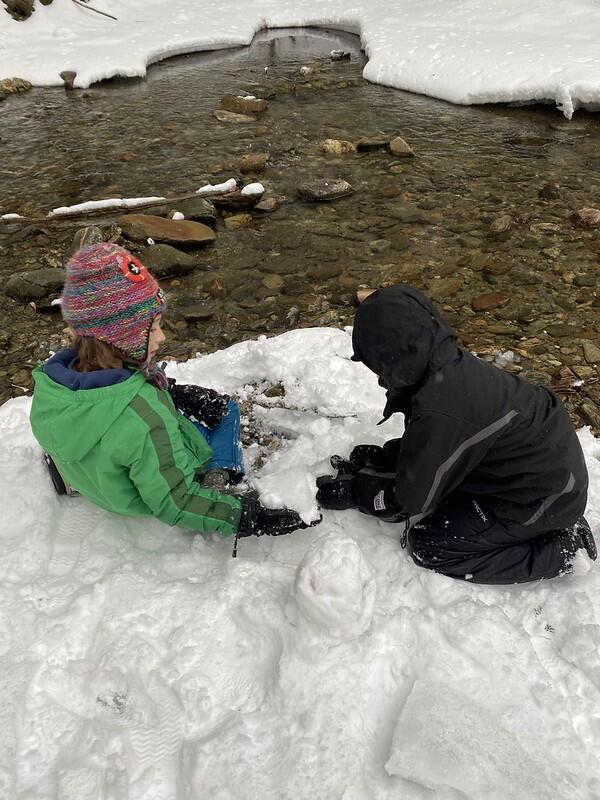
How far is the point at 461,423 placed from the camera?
1.91 metres

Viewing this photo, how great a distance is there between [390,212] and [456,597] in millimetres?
4983

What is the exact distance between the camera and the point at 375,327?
1.87m

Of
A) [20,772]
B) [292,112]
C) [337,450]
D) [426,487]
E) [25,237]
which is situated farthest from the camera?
[292,112]

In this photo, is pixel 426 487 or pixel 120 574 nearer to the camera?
pixel 426 487

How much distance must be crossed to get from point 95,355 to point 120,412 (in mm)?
237

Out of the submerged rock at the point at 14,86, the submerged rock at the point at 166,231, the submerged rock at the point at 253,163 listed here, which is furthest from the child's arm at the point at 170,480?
the submerged rock at the point at 14,86

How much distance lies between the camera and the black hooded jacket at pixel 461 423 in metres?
1.88

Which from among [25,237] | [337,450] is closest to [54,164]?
[25,237]

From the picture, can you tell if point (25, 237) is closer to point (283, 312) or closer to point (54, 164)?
point (54, 164)

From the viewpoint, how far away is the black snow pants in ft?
7.22

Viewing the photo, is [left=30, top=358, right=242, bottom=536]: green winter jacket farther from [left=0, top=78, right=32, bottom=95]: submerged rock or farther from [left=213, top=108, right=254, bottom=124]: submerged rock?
[left=0, top=78, right=32, bottom=95]: submerged rock

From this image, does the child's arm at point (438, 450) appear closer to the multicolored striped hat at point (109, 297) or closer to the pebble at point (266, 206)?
the multicolored striped hat at point (109, 297)

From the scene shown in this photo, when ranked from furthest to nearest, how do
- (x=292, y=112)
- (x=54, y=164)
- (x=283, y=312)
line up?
(x=292, y=112)
(x=54, y=164)
(x=283, y=312)

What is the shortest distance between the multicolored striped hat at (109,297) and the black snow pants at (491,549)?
142 cm
